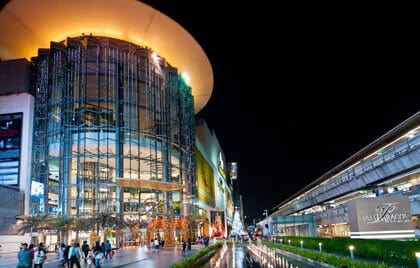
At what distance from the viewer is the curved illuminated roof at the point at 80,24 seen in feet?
177

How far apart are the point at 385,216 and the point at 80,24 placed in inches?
1968

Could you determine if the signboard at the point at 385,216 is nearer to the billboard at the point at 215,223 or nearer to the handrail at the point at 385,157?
the handrail at the point at 385,157

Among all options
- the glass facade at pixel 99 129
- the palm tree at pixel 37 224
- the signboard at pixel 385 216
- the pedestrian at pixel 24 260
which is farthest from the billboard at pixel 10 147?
the signboard at pixel 385 216

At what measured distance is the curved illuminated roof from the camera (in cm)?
5406

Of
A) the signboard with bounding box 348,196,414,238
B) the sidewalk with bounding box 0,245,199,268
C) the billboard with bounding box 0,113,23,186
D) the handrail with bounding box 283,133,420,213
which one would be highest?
the billboard with bounding box 0,113,23,186

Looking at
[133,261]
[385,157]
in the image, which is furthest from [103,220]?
[385,157]

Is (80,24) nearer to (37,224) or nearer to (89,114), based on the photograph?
(89,114)

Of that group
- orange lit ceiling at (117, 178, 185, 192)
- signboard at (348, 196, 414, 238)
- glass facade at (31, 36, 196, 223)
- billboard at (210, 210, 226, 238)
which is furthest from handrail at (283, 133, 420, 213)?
billboard at (210, 210, 226, 238)

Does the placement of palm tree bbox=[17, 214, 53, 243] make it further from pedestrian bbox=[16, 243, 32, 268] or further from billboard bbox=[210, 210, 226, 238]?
billboard bbox=[210, 210, 226, 238]

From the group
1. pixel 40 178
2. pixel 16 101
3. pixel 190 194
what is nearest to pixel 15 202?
pixel 40 178

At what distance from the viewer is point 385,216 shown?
63.0ft

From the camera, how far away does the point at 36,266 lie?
1620cm

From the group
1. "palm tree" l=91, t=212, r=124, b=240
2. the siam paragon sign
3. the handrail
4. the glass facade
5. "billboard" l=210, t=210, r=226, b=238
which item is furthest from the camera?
"billboard" l=210, t=210, r=226, b=238

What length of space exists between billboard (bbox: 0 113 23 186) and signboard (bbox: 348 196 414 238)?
1643 inches
